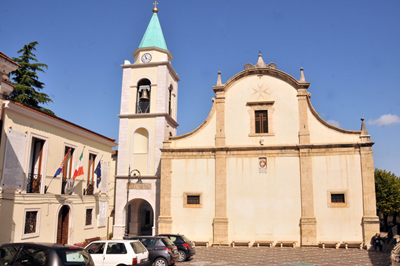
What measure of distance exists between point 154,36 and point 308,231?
1830 centimetres

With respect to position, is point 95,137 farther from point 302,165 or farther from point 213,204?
point 302,165

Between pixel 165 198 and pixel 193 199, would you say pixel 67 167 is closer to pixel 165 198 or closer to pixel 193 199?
pixel 165 198

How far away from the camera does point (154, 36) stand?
27.1 m

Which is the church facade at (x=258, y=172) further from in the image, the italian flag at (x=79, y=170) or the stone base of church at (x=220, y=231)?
the italian flag at (x=79, y=170)

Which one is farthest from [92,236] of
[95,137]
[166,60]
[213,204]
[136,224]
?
[166,60]

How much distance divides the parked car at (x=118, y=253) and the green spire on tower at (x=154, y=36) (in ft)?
60.3

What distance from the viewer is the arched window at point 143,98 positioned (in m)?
25.5

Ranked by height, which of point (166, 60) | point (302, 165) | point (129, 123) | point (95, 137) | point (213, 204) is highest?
point (166, 60)

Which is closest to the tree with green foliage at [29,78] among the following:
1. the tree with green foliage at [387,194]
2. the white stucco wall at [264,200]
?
the white stucco wall at [264,200]

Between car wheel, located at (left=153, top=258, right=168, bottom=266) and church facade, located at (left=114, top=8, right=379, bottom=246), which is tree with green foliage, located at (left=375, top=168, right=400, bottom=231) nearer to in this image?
church facade, located at (left=114, top=8, right=379, bottom=246)

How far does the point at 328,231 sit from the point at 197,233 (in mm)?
7982

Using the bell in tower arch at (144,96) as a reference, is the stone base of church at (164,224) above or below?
below

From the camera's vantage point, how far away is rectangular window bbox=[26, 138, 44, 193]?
53.5 ft

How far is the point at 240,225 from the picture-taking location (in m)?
21.2
